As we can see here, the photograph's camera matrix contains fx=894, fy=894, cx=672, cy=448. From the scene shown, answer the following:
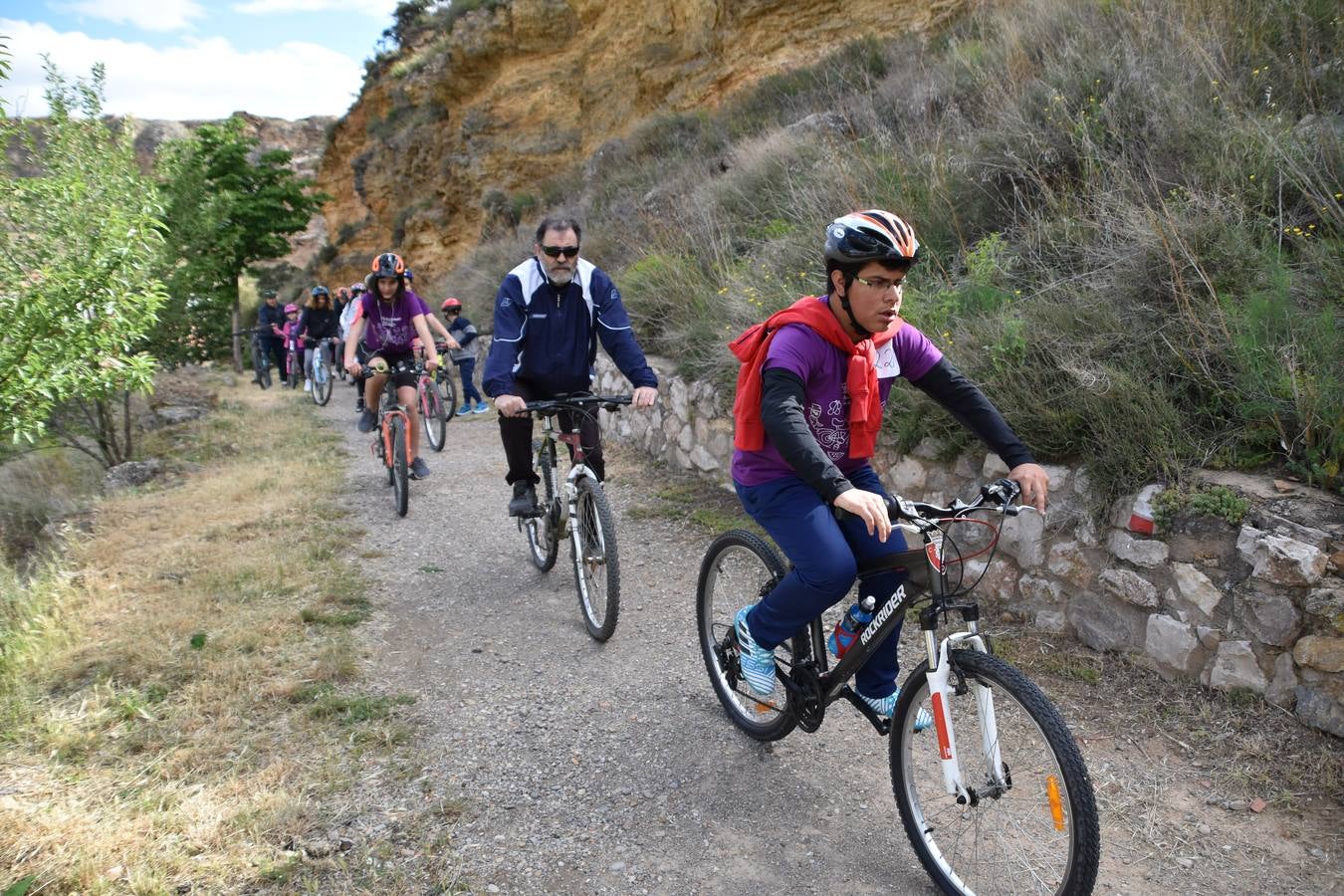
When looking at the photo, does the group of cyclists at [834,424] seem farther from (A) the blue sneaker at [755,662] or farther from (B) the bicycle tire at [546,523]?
(B) the bicycle tire at [546,523]

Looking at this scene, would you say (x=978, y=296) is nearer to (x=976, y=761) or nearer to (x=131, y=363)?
(x=976, y=761)

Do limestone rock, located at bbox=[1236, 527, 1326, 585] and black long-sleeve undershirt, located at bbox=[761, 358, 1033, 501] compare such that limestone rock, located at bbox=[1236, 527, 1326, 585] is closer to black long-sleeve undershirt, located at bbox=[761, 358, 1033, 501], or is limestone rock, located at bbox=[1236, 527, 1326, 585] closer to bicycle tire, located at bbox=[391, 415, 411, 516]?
black long-sleeve undershirt, located at bbox=[761, 358, 1033, 501]

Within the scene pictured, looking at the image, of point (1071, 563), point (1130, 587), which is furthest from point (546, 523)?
point (1130, 587)

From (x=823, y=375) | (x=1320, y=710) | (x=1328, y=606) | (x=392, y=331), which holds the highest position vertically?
(x=392, y=331)

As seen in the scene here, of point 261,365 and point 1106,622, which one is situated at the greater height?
point 261,365

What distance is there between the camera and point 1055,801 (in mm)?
2514

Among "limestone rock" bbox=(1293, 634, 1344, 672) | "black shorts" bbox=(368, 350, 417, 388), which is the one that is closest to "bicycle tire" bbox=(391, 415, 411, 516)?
"black shorts" bbox=(368, 350, 417, 388)

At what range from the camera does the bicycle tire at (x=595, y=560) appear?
16.1ft

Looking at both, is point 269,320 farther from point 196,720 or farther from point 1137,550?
point 1137,550

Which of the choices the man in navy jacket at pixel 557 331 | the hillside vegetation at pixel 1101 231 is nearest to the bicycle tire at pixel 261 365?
the hillside vegetation at pixel 1101 231

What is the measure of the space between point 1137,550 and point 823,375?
77.9 inches

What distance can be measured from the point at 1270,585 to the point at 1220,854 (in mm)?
1090

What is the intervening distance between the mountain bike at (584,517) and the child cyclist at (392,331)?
2.66 meters

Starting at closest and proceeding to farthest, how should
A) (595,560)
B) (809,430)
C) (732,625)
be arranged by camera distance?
(809,430)
(732,625)
(595,560)
